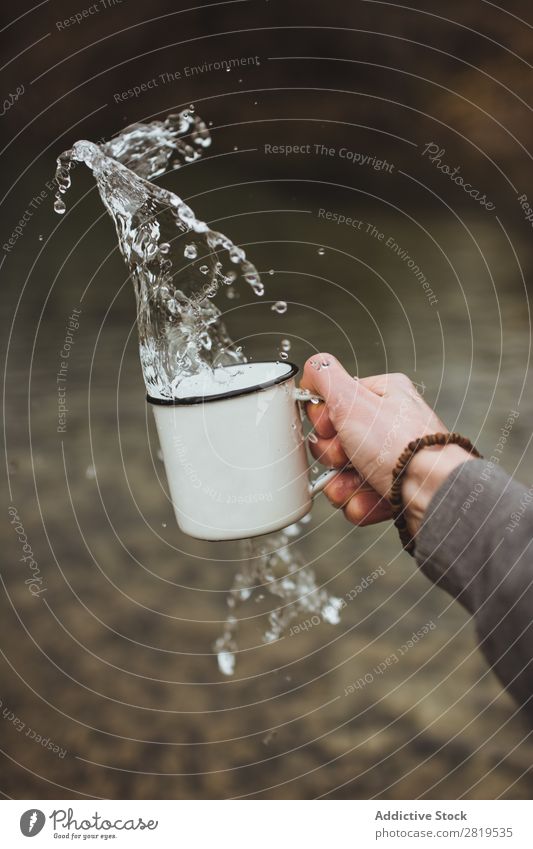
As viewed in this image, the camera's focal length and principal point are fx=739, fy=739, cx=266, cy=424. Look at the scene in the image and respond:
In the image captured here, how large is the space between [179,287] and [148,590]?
1.00ft

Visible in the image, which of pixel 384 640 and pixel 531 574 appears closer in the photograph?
pixel 531 574

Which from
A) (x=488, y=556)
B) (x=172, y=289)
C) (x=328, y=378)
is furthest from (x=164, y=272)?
(x=488, y=556)

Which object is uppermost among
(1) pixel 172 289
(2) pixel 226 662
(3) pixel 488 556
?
(1) pixel 172 289

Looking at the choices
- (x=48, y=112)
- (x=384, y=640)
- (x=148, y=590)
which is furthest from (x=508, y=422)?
(x=48, y=112)

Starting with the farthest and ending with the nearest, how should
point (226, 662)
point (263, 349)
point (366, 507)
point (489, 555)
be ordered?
point (263, 349) → point (226, 662) → point (366, 507) → point (489, 555)

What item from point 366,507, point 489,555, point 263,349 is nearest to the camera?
point 489,555

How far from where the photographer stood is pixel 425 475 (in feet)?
1.15

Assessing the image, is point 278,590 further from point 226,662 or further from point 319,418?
point 319,418

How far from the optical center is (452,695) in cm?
58

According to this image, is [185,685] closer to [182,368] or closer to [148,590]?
[148,590]

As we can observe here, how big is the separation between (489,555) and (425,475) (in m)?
0.05

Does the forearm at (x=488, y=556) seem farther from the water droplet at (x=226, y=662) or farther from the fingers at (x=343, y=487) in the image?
the water droplet at (x=226, y=662)

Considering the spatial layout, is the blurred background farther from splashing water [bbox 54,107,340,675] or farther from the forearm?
the forearm

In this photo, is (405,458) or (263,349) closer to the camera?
(405,458)
